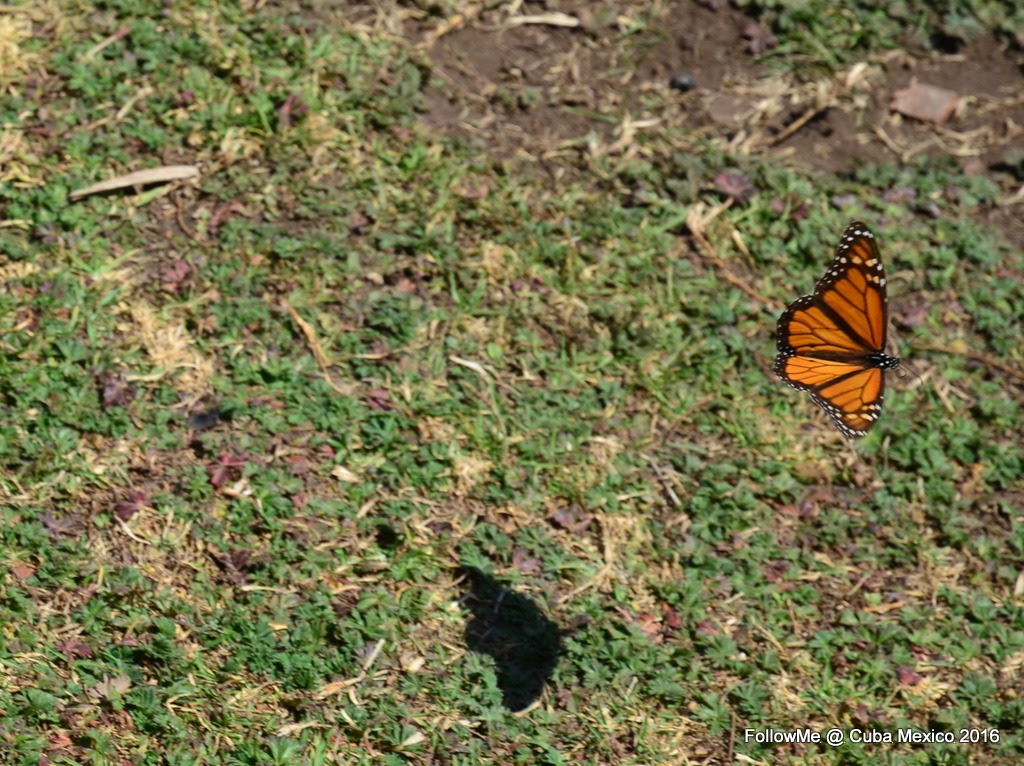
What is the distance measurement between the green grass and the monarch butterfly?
72cm

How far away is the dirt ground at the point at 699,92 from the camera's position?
5332 millimetres

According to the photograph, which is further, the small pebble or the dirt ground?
the small pebble

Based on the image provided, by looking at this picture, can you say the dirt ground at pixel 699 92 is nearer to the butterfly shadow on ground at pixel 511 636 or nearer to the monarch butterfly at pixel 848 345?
the monarch butterfly at pixel 848 345

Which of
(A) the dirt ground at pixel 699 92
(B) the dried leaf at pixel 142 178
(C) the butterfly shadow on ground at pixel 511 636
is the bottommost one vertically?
(C) the butterfly shadow on ground at pixel 511 636

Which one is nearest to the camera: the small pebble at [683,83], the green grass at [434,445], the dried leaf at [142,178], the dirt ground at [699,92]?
the green grass at [434,445]

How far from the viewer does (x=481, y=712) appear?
3.69 metres

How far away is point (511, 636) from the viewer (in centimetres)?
389

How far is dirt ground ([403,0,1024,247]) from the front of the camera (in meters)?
5.33

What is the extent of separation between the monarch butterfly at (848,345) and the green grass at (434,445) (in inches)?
28.4

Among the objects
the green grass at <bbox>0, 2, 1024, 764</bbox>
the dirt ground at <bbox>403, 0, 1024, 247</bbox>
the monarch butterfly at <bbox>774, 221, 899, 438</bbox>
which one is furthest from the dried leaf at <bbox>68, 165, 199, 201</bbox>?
the monarch butterfly at <bbox>774, 221, 899, 438</bbox>

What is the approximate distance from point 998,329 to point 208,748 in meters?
3.53

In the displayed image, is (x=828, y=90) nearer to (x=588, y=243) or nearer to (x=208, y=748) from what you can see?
(x=588, y=243)

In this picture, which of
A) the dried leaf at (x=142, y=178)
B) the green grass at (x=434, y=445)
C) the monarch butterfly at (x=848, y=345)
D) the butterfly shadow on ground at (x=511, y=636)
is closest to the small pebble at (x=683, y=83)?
the green grass at (x=434, y=445)

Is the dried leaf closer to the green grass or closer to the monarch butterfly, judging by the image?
the green grass
